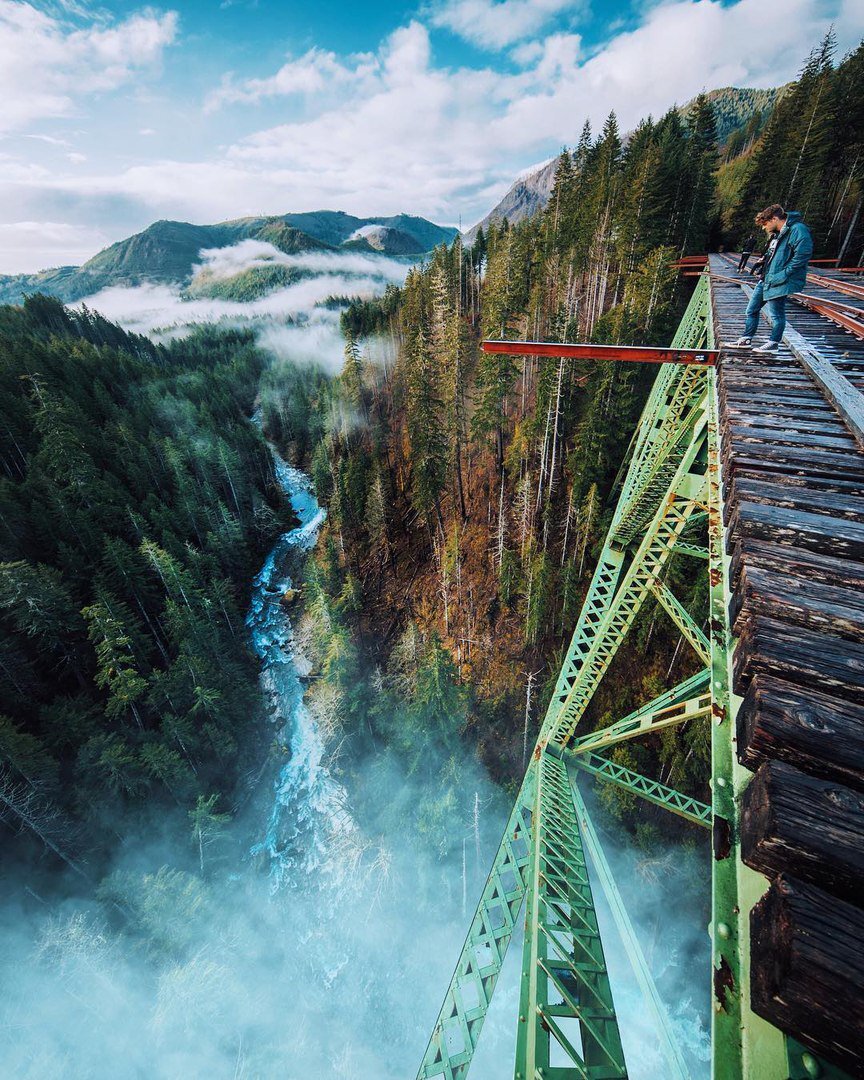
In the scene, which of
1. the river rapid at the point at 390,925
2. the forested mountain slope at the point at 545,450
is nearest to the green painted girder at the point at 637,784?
the forested mountain slope at the point at 545,450

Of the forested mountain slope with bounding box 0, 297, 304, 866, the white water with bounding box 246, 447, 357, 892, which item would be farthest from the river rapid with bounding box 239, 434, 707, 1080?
the forested mountain slope with bounding box 0, 297, 304, 866

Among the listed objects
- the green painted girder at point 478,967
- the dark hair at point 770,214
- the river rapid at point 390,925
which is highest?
the dark hair at point 770,214

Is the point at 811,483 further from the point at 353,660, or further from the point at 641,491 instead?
the point at 353,660

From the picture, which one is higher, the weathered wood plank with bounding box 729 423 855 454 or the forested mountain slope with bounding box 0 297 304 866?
the weathered wood plank with bounding box 729 423 855 454

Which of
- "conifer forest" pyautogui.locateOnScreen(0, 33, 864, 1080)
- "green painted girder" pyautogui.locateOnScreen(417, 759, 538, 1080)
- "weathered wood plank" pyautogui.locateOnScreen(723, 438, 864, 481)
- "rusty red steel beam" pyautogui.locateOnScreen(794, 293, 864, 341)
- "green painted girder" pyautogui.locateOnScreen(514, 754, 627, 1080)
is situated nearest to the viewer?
"weathered wood plank" pyautogui.locateOnScreen(723, 438, 864, 481)

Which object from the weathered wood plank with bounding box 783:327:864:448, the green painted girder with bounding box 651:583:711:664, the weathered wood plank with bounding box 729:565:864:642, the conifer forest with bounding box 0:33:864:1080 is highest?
the weathered wood plank with bounding box 783:327:864:448

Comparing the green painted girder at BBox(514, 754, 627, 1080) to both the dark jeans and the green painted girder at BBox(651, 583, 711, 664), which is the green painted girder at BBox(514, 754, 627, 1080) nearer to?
the green painted girder at BBox(651, 583, 711, 664)

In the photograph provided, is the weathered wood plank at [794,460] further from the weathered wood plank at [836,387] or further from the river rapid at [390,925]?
the river rapid at [390,925]
